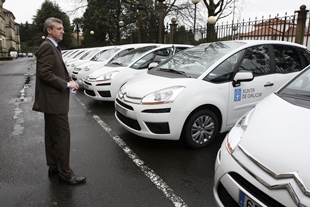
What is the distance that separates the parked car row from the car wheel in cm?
1

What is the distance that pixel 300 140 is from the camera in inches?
68.1

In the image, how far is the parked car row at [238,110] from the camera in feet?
5.41

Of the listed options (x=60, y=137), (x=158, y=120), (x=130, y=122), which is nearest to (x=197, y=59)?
(x=158, y=120)

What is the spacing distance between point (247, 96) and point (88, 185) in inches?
109

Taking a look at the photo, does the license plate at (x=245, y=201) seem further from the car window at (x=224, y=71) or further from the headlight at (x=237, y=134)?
the car window at (x=224, y=71)

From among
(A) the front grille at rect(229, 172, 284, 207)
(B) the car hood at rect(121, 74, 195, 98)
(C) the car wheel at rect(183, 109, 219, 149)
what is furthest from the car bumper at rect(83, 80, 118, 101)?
(A) the front grille at rect(229, 172, 284, 207)

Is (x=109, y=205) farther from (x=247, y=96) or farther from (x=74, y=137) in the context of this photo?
(x=247, y=96)

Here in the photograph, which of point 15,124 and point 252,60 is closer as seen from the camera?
point 252,60

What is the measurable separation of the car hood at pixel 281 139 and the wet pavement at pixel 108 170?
40.3 inches

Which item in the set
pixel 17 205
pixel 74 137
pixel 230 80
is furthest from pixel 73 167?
pixel 230 80

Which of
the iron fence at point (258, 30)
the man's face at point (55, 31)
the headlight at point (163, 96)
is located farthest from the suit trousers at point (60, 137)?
the iron fence at point (258, 30)

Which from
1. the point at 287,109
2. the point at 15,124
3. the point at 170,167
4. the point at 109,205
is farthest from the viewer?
the point at 15,124

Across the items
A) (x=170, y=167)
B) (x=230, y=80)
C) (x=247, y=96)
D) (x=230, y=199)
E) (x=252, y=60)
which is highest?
(x=252, y=60)

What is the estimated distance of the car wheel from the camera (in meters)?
3.63
